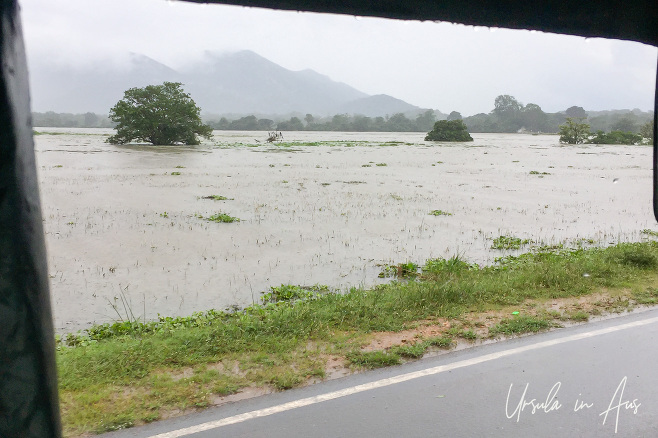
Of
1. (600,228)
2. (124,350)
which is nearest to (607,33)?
(124,350)

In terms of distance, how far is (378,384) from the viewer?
3.71 m

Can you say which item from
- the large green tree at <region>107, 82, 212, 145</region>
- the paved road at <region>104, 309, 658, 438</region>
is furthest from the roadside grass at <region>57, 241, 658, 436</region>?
the large green tree at <region>107, 82, 212, 145</region>

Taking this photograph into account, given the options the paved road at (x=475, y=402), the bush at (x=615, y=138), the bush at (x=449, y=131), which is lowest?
the paved road at (x=475, y=402)

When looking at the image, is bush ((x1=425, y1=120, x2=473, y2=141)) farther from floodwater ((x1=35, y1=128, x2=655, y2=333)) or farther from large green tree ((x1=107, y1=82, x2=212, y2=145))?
floodwater ((x1=35, y1=128, x2=655, y2=333))

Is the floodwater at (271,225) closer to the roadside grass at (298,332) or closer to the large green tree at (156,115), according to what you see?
the roadside grass at (298,332)

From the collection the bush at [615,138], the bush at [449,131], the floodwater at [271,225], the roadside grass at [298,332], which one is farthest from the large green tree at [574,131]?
the roadside grass at [298,332]

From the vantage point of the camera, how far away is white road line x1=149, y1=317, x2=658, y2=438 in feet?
10.2

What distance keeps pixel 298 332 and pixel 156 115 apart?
33.7 meters

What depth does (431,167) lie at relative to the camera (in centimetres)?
2533

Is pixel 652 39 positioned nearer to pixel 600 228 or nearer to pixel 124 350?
pixel 124 350

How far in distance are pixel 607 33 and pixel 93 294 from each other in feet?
20.7

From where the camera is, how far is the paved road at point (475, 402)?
10.1 ft

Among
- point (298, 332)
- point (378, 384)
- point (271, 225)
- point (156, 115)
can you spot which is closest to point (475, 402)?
point (378, 384)

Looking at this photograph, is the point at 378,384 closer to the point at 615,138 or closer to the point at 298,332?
the point at 298,332
